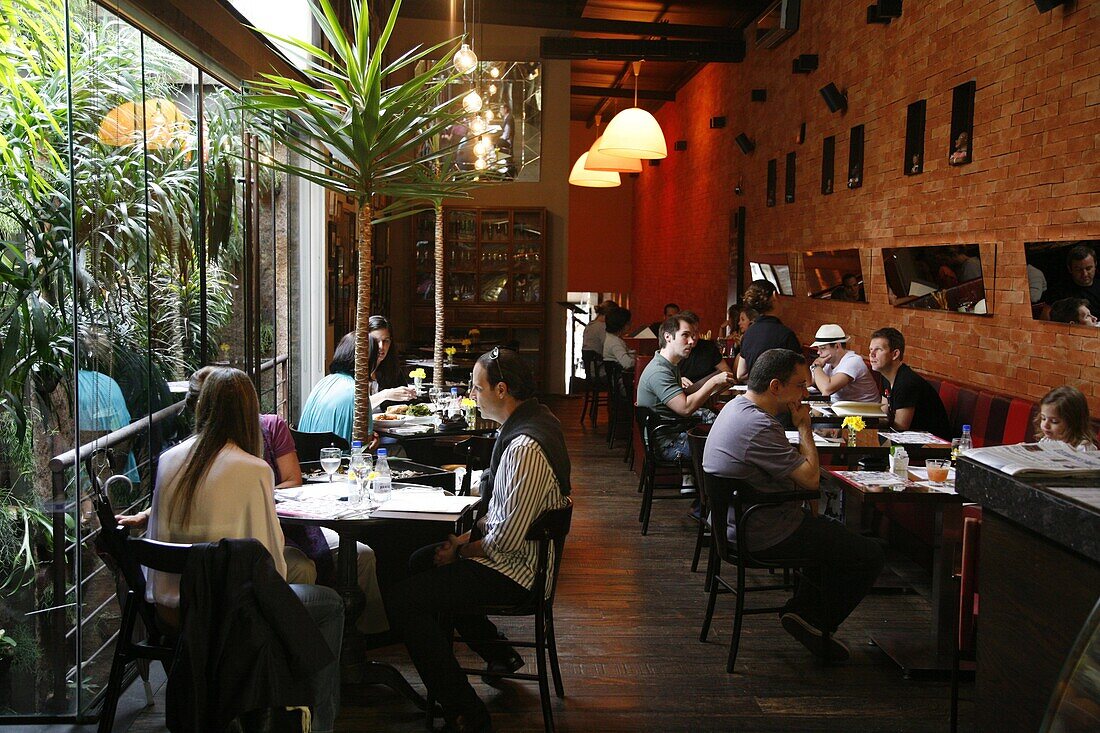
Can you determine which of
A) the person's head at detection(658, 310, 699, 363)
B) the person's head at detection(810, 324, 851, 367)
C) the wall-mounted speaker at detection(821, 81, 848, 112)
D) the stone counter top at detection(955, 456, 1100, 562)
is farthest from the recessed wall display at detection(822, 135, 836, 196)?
the stone counter top at detection(955, 456, 1100, 562)

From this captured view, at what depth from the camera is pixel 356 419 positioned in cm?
471

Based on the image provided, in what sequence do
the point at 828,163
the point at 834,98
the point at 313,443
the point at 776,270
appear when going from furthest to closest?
the point at 776,270, the point at 828,163, the point at 834,98, the point at 313,443

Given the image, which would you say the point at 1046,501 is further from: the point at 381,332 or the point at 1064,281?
the point at 381,332

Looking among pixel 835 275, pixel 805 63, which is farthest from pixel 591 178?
pixel 835 275

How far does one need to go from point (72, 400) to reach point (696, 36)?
10.6 metres

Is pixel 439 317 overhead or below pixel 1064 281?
below

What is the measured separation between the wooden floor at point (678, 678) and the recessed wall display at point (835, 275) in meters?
3.96

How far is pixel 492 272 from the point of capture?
1426 centimetres

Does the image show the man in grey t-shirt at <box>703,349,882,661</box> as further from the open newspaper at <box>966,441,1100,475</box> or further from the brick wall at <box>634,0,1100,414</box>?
the open newspaper at <box>966,441,1100,475</box>

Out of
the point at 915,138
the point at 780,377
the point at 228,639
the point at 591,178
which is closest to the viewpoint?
the point at 228,639

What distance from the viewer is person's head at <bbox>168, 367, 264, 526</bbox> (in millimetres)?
3078

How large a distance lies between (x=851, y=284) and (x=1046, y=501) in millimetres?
7609

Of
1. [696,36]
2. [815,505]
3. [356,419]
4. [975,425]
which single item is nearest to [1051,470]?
[356,419]

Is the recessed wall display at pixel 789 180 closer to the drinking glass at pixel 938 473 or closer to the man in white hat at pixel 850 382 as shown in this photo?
the man in white hat at pixel 850 382
